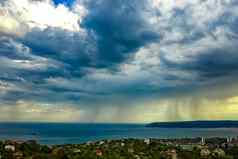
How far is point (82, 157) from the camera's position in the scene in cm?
6134

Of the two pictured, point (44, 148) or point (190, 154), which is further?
point (190, 154)

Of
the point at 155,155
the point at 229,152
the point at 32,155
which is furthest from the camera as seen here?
the point at 229,152

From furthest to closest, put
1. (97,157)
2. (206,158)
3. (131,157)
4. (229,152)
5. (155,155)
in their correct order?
(229,152) < (206,158) < (155,155) < (131,157) < (97,157)

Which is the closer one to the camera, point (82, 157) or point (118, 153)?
point (82, 157)

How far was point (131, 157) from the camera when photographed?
67.6 m

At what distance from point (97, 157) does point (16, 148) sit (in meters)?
14.2

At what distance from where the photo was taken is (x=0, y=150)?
198ft

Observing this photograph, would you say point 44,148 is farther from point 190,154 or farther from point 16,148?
point 190,154

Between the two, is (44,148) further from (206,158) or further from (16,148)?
(206,158)

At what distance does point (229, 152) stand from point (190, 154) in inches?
696

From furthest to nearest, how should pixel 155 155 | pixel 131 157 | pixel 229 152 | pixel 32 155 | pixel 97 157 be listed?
pixel 229 152 < pixel 155 155 < pixel 131 157 < pixel 97 157 < pixel 32 155

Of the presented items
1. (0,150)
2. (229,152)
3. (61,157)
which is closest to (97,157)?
(61,157)

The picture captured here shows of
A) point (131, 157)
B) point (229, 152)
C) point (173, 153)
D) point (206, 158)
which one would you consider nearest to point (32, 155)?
point (131, 157)

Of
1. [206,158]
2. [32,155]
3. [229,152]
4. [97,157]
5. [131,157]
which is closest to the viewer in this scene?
[32,155]
